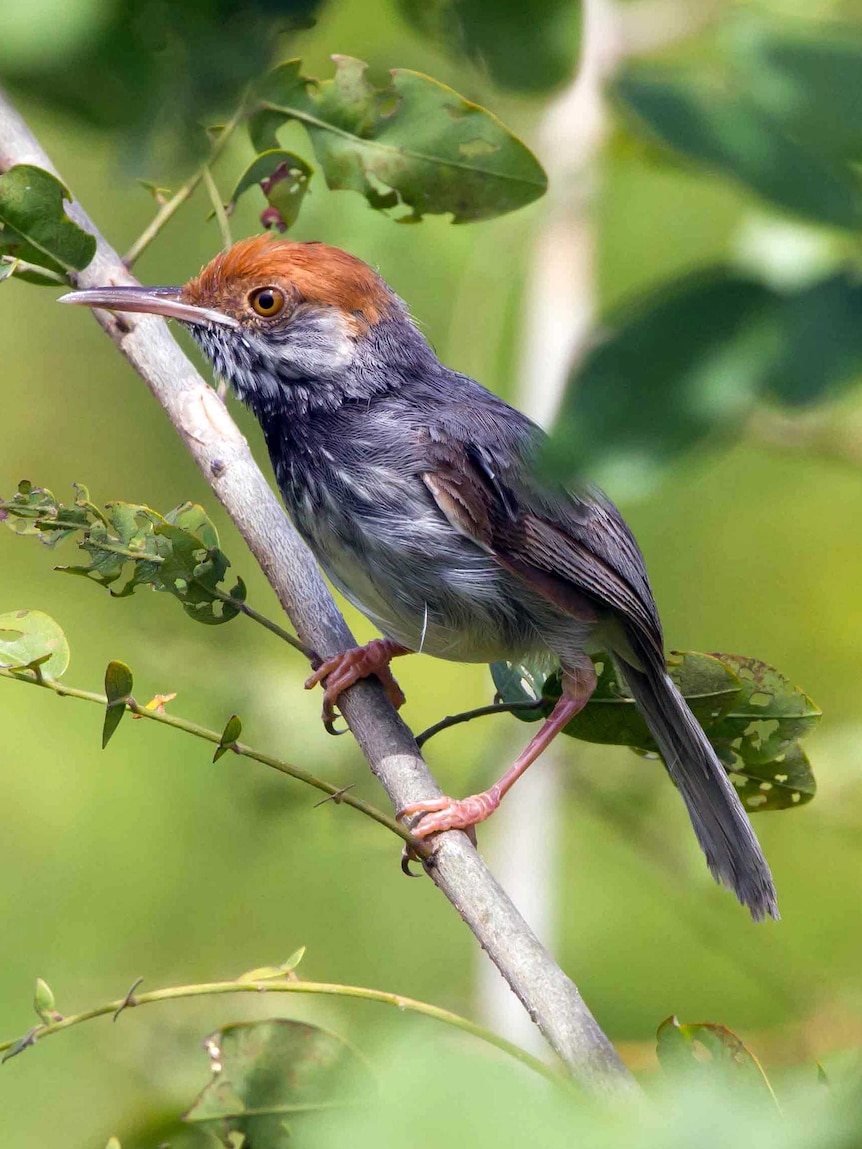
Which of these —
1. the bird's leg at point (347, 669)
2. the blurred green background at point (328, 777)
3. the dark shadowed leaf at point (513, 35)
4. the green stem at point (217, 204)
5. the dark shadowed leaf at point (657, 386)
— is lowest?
the blurred green background at point (328, 777)

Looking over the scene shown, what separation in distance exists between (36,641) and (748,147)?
5.55 ft

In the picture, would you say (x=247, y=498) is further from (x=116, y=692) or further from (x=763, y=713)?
(x=763, y=713)

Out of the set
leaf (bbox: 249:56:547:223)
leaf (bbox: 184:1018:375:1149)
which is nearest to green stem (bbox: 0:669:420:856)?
leaf (bbox: 184:1018:375:1149)

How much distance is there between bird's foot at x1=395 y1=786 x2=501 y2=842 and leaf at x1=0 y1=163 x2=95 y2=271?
1308 mm

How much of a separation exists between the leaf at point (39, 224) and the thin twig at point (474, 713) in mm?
1199

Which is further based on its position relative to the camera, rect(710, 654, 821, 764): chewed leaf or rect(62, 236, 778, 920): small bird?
rect(62, 236, 778, 920): small bird

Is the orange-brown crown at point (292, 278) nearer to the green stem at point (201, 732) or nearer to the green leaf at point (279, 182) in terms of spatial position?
the green leaf at point (279, 182)

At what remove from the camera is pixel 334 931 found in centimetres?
559

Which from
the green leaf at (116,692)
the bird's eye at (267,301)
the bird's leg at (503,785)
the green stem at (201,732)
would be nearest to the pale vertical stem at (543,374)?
the bird's eye at (267,301)

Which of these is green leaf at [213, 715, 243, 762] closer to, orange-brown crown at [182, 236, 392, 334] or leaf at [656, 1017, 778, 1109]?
leaf at [656, 1017, 778, 1109]

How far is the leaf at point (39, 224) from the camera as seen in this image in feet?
7.36

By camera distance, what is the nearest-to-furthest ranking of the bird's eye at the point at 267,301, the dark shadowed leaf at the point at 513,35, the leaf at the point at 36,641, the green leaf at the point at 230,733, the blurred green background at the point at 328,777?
1. the dark shadowed leaf at the point at 513,35
2. the green leaf at the point at 230,733
3. the leaf at the point at 36,641
4. the bird's eye at the point at 267,301
5. the blurred green background at the point at 328,777

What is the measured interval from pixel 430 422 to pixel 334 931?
3108mm

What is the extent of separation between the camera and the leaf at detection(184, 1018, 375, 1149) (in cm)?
175
